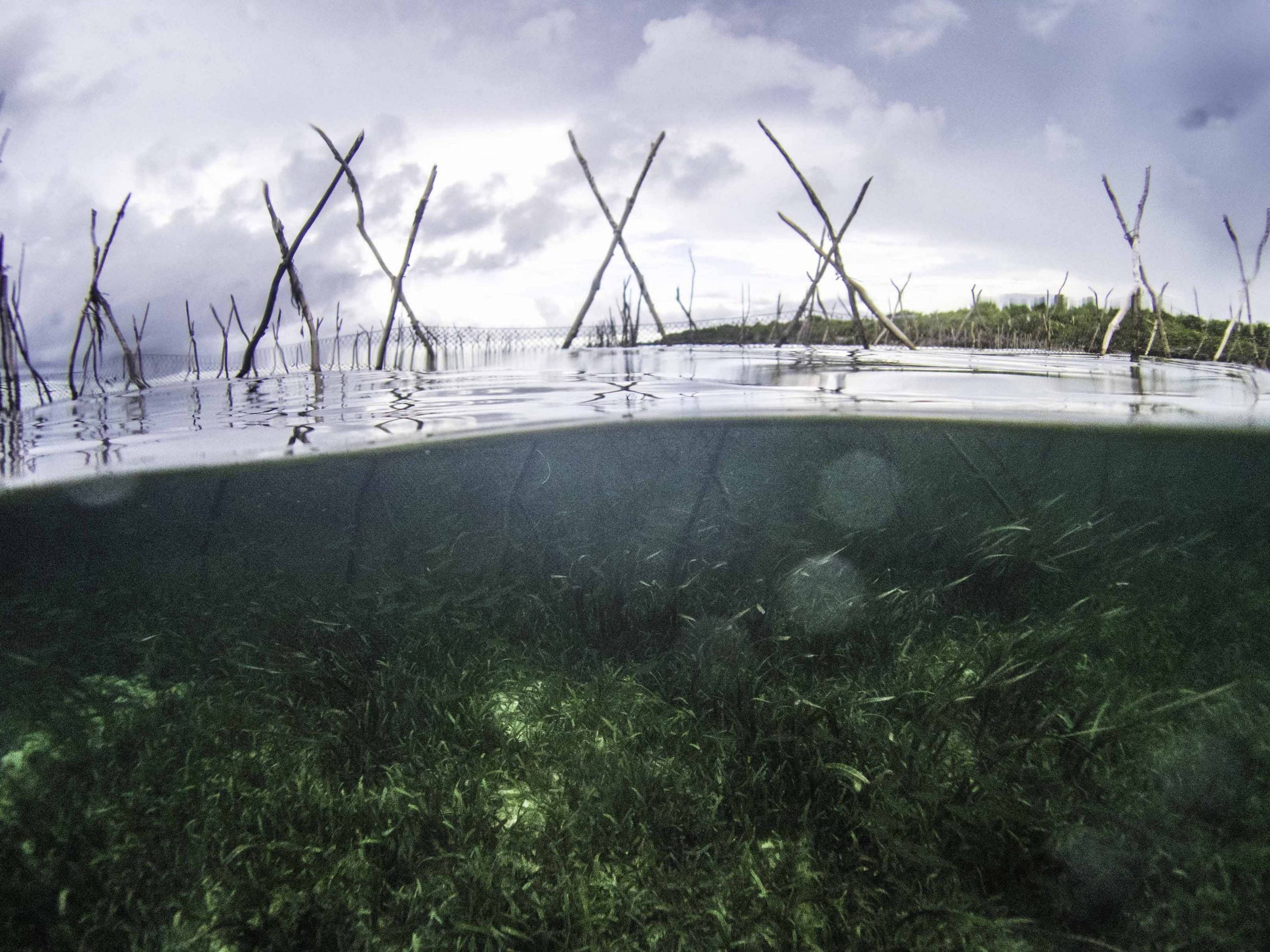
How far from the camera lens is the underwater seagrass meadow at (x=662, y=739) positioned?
11.6 ft

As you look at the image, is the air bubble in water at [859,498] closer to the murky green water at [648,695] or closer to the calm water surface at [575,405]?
the murky green water at [648,695]

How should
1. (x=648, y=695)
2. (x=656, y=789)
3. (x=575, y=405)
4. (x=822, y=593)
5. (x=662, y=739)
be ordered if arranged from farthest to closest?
(x=575, y=405)
(x=822, y=593)
(x=648, y=695)
(x=662, y=739)
(x=656, y=789)

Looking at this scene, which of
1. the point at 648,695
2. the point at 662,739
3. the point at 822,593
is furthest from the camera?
the point at 822,593

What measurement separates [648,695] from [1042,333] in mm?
15640

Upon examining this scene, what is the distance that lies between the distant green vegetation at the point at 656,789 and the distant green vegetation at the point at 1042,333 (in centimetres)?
836

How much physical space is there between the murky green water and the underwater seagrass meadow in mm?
25

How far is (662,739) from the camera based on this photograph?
4621mm

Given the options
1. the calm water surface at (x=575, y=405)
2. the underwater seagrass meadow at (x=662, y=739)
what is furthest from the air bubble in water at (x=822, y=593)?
the calm water surface at (x=575, y=405)

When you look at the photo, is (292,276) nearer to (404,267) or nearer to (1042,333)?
(404,267)

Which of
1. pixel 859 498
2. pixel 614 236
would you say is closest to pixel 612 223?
pixel 614 236

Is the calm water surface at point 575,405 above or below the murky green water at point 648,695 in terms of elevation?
above

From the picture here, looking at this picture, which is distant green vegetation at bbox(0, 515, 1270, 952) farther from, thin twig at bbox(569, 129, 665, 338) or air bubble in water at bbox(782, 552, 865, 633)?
thin twig at bbox(569, 129, 665, 338)

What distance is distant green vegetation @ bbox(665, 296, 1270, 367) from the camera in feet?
48.2

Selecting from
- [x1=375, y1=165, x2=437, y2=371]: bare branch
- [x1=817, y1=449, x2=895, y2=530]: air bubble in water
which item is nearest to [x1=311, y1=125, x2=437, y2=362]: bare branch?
[x1=375, y1=165, x2=437, y2=371]: bare branch
